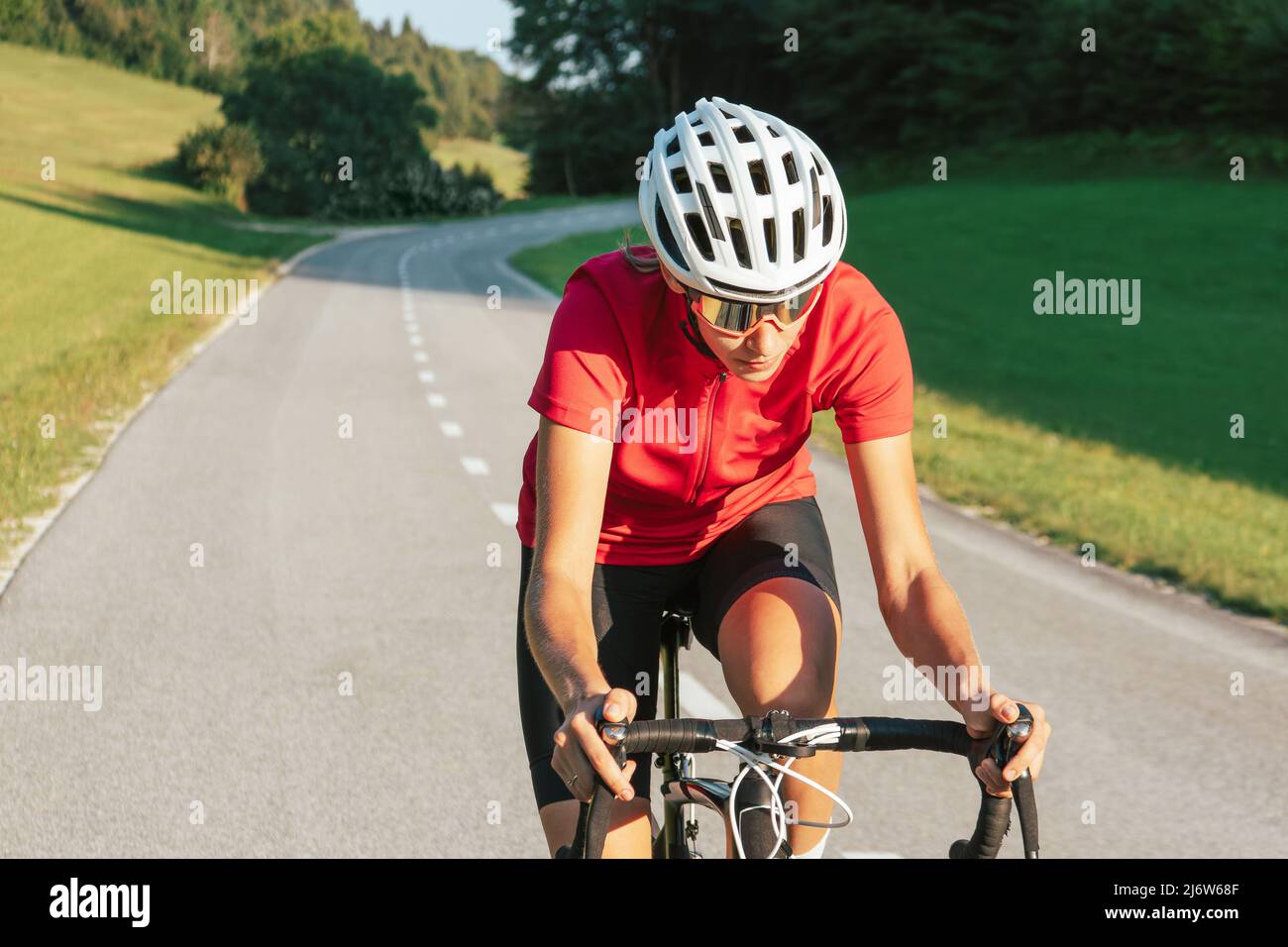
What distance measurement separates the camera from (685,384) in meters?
3.03

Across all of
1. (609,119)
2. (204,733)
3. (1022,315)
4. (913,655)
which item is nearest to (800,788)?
(913,655)

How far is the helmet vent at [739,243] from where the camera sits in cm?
272

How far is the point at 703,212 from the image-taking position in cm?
275

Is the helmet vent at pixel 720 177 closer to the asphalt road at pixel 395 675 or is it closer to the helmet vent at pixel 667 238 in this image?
the helmet vent at pixel 667 238

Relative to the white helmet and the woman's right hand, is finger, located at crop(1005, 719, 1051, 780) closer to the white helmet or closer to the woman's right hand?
the woman's right hand

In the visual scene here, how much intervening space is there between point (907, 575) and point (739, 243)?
764 millimetres

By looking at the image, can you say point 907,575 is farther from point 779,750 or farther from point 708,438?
point 779,750

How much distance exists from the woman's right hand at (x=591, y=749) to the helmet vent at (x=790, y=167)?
115cm

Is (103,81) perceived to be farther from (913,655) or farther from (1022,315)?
(913,655)

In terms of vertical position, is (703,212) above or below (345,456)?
above

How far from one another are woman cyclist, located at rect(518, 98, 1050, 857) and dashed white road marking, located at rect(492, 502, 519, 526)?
21.3 feet

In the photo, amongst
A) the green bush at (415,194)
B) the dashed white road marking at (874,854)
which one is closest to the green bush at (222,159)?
the green bush at (415,194)

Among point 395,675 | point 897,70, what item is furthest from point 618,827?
point 897,70
